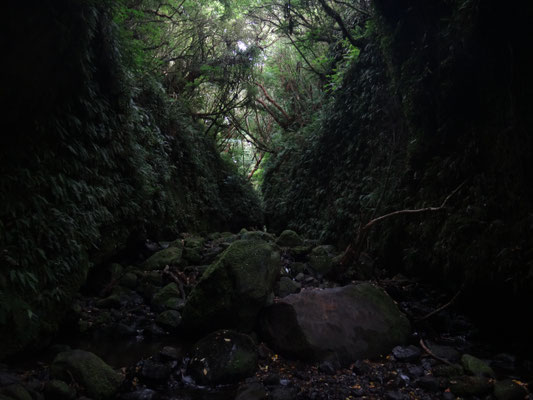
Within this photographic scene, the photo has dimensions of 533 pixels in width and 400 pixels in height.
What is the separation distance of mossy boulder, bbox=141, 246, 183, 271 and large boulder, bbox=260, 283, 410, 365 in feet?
8.32

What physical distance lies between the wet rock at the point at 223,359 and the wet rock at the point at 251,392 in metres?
0.18

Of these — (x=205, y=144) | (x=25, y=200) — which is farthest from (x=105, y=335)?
(x=205, y=144)

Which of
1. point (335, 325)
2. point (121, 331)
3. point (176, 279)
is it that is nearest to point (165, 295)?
point (176, 279)

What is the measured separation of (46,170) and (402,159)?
5.30m

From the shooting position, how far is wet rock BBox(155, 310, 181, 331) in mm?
4047

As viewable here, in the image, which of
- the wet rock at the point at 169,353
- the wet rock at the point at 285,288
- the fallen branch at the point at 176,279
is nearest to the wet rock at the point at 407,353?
the wet rock at the point at 285,288

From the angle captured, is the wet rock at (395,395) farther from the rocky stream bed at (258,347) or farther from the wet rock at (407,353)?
the wet rock at (407,353)

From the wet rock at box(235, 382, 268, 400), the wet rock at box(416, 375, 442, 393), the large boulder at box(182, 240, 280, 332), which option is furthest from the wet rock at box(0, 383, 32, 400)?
the wet rock at box(416, 375, 442, 393)

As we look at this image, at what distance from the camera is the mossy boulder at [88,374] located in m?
2.66

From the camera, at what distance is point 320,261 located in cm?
622

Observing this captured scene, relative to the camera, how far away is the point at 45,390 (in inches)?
99.0

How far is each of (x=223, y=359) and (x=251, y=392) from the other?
0.44m

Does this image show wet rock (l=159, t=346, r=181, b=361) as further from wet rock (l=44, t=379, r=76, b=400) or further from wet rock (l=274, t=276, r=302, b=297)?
wet rock (l=274, t=276, r=302, b=297)

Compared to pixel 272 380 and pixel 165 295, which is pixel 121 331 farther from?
pixel 272 380
